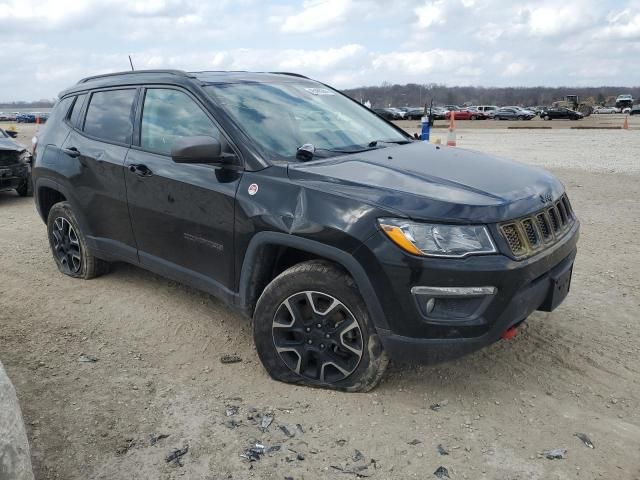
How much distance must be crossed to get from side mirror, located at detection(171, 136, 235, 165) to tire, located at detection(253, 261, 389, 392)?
31.3 inches

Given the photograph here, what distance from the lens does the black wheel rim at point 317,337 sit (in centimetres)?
309

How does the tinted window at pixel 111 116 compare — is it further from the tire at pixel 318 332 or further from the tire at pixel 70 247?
the tire at pixel 318 332

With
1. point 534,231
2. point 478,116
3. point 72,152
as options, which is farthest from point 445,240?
point 478,116

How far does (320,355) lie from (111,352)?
1.53 m

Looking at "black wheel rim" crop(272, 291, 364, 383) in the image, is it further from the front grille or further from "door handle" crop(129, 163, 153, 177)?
"door handle" crop(129, 163, 153, 177)

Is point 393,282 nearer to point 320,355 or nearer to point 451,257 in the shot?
point 451,257

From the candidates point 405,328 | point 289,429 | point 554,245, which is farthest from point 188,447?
point 554,245

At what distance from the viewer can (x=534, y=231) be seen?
2967 millimetres

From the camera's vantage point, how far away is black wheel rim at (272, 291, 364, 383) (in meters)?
3.09

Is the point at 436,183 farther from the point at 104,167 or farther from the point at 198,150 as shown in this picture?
the point at 104,167

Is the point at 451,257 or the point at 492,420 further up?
the point at 451,257

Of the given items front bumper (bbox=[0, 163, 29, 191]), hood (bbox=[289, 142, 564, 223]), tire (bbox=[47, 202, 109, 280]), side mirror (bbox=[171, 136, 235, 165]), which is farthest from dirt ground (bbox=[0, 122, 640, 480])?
front bumper (bbox=[0, 163, 29, 191])

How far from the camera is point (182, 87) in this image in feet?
12.5

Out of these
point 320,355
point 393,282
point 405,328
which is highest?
point 393,282
